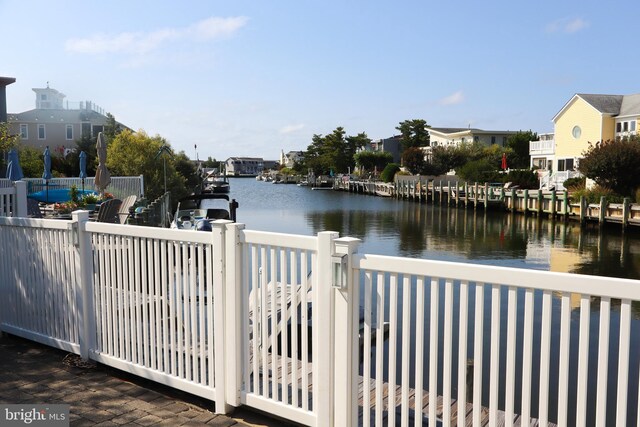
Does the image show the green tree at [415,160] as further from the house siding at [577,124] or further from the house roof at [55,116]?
the house roof at [55,116]

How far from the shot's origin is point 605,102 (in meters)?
48.4

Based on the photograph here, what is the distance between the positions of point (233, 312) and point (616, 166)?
35194mm

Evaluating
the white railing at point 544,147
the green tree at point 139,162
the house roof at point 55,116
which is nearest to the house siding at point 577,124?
the white railing at point 544,147

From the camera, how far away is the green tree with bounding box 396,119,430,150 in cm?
10319

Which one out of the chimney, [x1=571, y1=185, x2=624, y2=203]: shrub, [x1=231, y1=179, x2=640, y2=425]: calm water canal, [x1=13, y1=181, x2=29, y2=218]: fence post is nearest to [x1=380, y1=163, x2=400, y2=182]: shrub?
[x1=231, y1=179, x2=640, y2=425]: calm water canal

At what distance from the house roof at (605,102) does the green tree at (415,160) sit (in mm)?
23311

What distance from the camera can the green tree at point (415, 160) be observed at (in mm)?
70062

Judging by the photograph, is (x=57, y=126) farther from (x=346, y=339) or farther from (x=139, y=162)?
(x=346, y=339)

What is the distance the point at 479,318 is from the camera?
318 cm

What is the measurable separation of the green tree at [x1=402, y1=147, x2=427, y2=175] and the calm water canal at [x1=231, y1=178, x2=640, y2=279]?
21727mm

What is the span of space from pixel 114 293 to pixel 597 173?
117ft

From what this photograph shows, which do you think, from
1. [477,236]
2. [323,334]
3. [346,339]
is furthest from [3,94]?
[346,339]

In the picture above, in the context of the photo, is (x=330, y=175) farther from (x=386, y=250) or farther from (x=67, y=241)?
(x=67, y=241)

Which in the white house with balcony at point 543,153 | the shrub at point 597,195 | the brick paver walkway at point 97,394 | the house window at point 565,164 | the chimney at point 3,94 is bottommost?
the brick paver walkway at point 97,394
